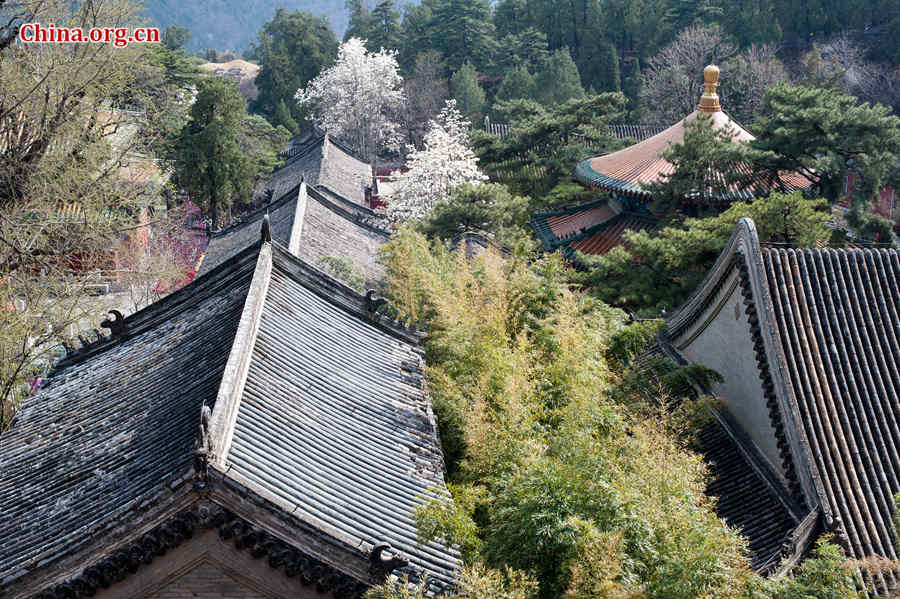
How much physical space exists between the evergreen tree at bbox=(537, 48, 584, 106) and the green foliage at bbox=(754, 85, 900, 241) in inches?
1001

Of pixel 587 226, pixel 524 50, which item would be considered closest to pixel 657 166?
pixel 587 226

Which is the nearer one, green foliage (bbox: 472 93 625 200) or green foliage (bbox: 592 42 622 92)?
green foliage (bbox: 472 93 625 200)

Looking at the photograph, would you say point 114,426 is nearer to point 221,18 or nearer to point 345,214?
point 345,214

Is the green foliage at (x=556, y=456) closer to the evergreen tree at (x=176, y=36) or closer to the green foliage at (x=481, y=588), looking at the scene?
the green foliage at (x=481, y=588)

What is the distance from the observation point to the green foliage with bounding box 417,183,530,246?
18.3m

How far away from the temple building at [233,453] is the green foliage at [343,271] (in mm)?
4509

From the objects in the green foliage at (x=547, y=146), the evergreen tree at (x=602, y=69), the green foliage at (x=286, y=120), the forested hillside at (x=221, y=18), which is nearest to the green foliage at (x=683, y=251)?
the green foliage at (x=547, y=146)

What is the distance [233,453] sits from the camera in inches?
277

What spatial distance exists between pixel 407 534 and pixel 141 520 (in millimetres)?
2467

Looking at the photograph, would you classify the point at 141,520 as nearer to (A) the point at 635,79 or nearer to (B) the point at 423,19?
(A) the point at 635,79

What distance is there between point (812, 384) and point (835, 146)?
30.8 feet

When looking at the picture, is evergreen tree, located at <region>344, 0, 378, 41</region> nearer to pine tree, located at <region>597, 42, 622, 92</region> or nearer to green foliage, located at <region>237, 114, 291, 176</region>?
pine tree, located at <region>597, 42, 622, 92</region>

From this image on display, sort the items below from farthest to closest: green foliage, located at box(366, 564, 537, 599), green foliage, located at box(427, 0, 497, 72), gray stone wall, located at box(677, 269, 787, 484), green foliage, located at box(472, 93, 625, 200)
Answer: green foliage, located at box(427, 0, 497, 72), green foliage, located at box(472, 93, 625, 200), gray stone wall, located at box(677, 269, 787, 484), green foliage, located at box(366, 564, 537, 599)

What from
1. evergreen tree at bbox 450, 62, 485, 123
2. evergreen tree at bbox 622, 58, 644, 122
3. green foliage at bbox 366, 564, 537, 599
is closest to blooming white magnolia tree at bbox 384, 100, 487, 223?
evergreen tree at bbox 450, 62, 485, 123
